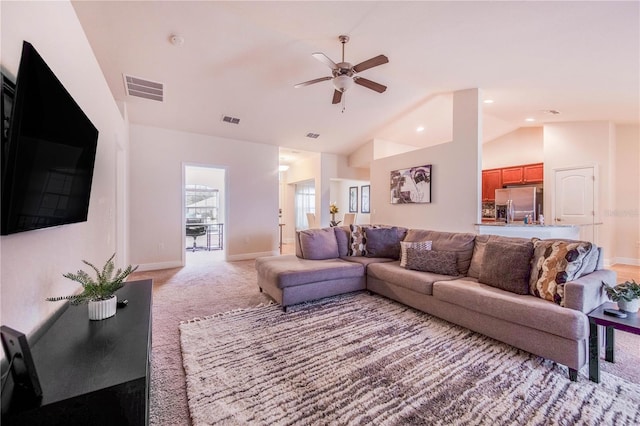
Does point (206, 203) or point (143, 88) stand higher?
point (143, 88)

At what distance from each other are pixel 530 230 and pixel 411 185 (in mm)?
2135

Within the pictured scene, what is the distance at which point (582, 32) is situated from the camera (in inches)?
105

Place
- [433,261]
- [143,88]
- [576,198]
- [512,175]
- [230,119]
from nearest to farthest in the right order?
[433,261] < [143,88] < [230,119] < [576,198] < [512,175]

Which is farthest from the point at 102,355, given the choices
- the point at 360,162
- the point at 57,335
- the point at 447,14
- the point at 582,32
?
the point at 360,162

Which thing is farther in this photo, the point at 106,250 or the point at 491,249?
the point at 106,250

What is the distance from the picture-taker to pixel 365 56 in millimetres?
3633

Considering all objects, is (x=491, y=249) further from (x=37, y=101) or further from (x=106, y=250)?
(x=106, y=250)

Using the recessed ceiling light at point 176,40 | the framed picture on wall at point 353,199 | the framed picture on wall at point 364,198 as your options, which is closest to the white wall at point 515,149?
the framed picture on wall at point 364,198

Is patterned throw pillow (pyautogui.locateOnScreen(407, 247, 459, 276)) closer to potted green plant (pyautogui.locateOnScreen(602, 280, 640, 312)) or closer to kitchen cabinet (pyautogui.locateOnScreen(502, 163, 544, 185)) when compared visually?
potted green plant (pyautogui.locateOnScreen(602, 280, 640, 312))

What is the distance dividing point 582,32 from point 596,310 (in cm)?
270

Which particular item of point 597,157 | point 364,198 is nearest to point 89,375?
point 597,157

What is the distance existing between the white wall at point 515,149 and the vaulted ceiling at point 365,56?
993mm

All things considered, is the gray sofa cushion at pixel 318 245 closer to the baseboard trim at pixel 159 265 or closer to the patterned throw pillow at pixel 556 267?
the patterned throw pillow at pixel 556 267

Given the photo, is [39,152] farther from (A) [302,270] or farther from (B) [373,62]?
(B) [373,62]
